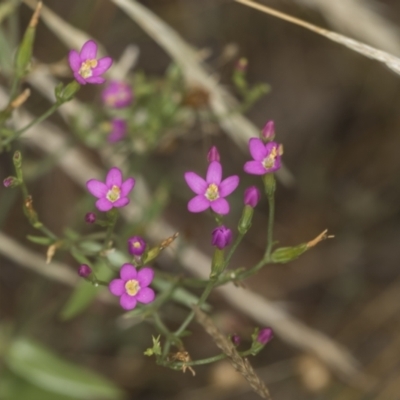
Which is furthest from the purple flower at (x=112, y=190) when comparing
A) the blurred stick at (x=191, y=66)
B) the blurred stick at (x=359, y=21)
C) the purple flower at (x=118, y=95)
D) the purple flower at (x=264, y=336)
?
the blurred stick at (x=359, y=21)

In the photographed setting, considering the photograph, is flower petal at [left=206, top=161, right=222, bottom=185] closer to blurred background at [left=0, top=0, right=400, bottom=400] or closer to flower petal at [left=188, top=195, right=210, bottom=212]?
flower petal at [left=188, top=195, right=210, bottom=212]

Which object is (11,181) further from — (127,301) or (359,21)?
(359,21)

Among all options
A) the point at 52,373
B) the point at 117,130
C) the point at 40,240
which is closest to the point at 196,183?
the point at 40,240

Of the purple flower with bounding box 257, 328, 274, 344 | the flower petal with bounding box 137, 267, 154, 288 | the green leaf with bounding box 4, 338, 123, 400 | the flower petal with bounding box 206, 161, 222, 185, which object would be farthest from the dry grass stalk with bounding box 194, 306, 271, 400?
the green leaf with bounding box 4, 338, 123, 400

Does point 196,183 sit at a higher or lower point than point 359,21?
lower

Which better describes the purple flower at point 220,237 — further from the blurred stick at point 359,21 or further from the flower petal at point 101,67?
the blurred stick at point 359,21

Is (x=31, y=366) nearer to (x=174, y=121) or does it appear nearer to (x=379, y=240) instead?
(x=174, y=121)

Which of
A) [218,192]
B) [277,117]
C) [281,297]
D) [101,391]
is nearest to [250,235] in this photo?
[281,297]
